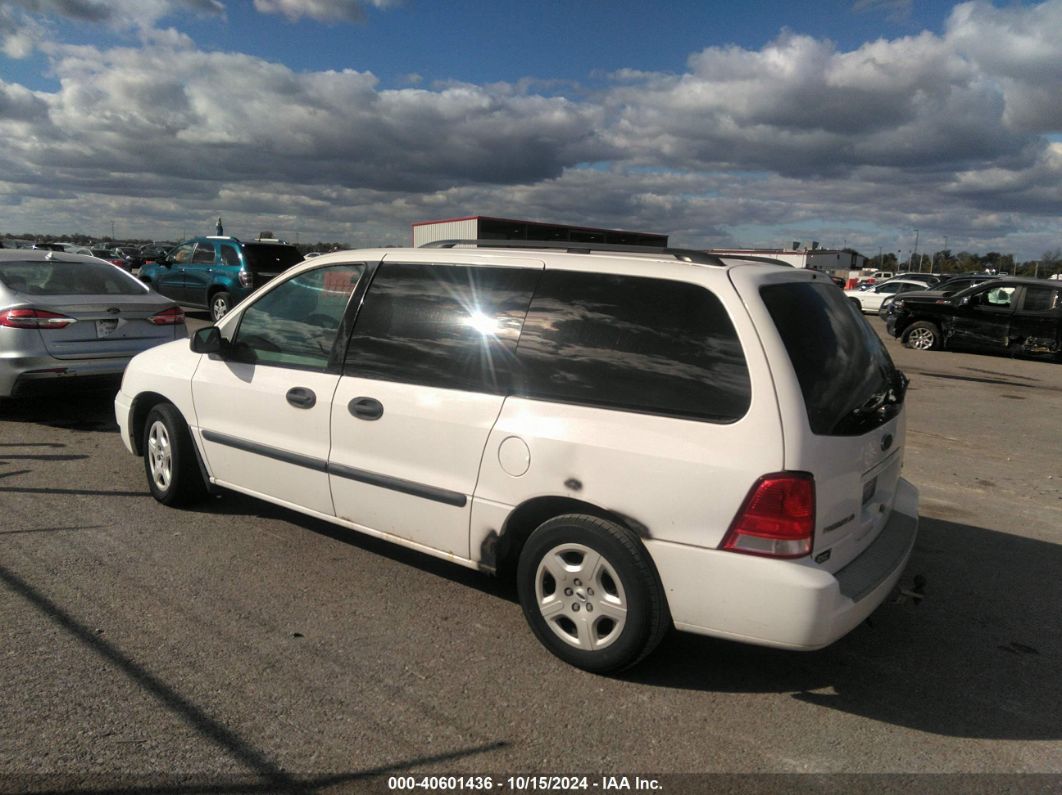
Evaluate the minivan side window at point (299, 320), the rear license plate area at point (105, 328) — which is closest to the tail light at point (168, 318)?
the rear license plate area at point (105, 328)

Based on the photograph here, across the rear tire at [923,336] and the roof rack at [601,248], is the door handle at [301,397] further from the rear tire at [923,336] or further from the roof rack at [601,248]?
the rear tire at [923,336]

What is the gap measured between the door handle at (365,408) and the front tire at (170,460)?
1.61 meters

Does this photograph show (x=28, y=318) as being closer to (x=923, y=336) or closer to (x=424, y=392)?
(x=424, y=392)

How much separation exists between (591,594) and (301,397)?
1926 millimetres

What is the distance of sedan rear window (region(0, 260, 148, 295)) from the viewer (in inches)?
294

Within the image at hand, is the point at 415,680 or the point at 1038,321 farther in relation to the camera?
the point at 1038,321

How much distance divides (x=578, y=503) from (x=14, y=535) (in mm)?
3542

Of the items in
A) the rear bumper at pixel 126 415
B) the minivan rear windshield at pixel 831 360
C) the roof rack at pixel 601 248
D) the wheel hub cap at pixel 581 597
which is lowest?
the wheel hub cap at pixel 581 597

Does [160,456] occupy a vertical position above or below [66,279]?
below

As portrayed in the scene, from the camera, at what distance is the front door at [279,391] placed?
4.17 m

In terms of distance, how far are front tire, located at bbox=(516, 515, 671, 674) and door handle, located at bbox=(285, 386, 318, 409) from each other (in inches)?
57.6

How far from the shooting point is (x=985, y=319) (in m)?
17.0

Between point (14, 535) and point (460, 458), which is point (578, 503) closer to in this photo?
→ point (460, 458)

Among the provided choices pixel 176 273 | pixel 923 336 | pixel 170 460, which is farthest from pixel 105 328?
pixel 923 336
